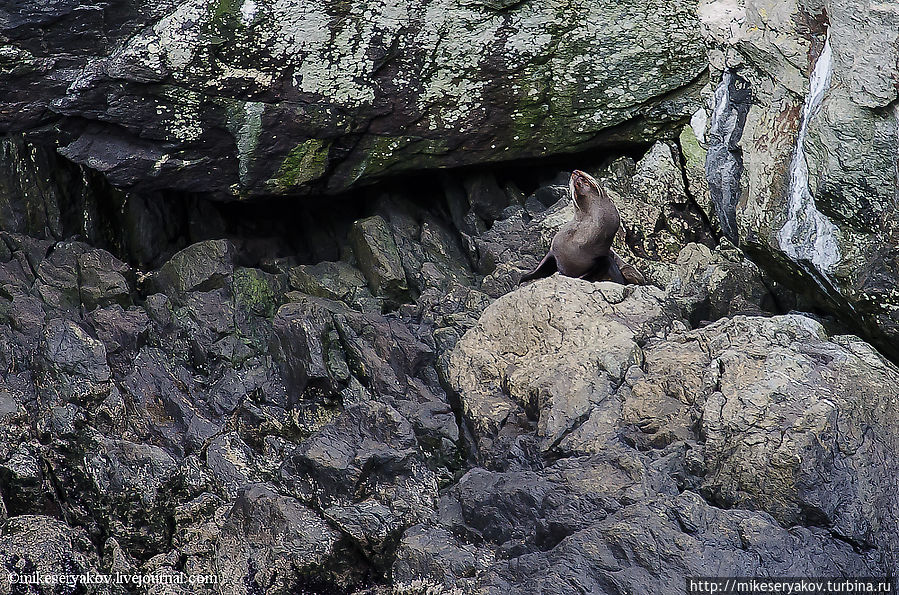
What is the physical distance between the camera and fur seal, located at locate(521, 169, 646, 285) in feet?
20.0

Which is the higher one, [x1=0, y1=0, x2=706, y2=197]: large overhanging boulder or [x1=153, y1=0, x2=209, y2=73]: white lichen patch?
[x1=153, y1=0, x2=209, y2=73]: white lichen patch

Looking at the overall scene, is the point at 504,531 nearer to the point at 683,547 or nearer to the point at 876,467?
the point at 683,547

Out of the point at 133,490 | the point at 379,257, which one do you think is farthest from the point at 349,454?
the point at 379,257

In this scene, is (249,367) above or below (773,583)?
below

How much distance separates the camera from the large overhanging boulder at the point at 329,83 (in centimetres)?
592

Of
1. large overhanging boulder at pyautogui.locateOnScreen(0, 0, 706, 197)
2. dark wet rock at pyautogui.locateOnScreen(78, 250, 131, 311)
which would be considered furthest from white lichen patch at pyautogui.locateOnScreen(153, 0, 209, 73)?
dark wet rock at pyautogui.locateOnScreen(78, 250, 131, 311)

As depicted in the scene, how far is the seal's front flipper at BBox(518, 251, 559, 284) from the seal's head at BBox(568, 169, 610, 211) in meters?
0.43

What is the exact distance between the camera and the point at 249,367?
5680mm

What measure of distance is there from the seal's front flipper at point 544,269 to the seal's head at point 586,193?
43 cm

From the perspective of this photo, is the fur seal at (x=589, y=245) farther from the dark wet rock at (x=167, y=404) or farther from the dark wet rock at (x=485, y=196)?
the dark wet rock at (x=167, y=404)

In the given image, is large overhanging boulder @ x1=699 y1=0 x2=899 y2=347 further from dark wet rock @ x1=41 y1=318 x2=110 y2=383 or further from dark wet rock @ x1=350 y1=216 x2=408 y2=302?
dark wet rock @ x1=41 y1=318 x2=110 y2=383

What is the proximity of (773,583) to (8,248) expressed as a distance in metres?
5.33

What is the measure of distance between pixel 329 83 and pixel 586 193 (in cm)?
203

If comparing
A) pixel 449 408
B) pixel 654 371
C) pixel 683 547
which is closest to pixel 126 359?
pixel 449 408
